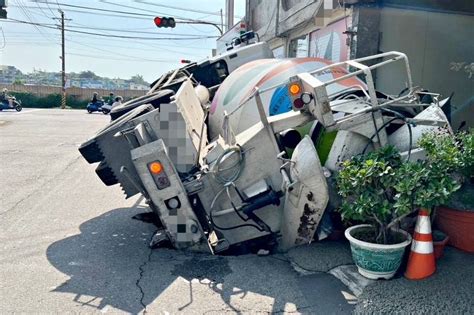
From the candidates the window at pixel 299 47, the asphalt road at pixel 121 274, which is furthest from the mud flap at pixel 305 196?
the window at pixel 299 47

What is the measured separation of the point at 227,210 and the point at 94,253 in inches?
57.1

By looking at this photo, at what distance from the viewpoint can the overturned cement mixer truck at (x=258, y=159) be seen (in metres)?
3.68

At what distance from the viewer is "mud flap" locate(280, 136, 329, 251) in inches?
137

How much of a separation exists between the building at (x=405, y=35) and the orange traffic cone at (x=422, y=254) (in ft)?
15.7

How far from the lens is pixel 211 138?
564cm

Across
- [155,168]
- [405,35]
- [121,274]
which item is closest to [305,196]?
[155,168]

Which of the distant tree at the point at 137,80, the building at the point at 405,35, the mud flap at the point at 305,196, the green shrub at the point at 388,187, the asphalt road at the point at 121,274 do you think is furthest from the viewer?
the distant tree at the point at 137,80

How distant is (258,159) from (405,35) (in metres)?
6.06

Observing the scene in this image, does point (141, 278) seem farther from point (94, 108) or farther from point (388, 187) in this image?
point (94, 108)

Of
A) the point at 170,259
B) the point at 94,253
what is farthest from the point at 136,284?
the point at 94,253

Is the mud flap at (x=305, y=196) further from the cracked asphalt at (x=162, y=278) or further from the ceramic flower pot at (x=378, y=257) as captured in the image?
the ceramic flower pot at (x=378, y=257)

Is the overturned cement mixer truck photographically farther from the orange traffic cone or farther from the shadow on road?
A: the orange traffic cone

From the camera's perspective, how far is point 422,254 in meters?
3.21

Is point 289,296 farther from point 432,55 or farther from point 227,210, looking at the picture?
point 432,55
